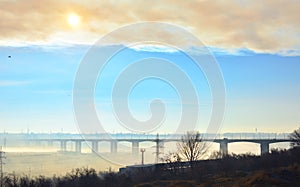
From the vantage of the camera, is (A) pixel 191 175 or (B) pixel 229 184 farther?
(A) pixel 191 175

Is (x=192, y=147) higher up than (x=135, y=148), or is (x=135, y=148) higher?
(x=192, y=147)

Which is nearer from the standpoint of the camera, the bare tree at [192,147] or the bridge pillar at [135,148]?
the bare tree at [192,147]

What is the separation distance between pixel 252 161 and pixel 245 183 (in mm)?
14391

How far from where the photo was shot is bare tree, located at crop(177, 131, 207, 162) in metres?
40.2

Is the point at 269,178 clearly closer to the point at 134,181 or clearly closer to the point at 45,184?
the point at 134,181

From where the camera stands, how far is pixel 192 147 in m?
40.7

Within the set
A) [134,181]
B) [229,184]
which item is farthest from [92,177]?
[229,184]

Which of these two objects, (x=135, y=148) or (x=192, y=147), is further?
(x=135, y=148)

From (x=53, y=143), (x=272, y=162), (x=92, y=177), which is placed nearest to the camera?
(x=92, y=177)

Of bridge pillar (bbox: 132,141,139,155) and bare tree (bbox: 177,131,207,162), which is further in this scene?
bridge pillar (bbox: 132,141,139,155)

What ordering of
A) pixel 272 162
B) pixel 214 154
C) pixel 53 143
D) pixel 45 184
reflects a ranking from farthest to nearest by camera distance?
pixel 53 143 < pixel 214 154 < pixel 272 162 < pixel 45 184

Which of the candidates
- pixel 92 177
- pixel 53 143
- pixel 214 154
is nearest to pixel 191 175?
pixel 92 177

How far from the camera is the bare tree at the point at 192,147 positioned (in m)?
40.2

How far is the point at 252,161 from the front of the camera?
32500mm
